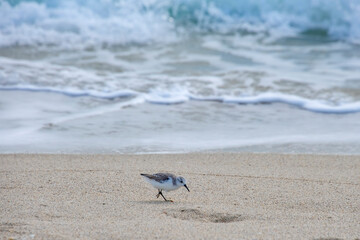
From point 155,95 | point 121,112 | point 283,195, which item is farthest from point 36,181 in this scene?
point 155,95

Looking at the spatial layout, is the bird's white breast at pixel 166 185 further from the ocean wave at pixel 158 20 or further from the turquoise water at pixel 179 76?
the ocean wave at pixel 158 20

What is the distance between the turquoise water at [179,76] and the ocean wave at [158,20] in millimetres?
27

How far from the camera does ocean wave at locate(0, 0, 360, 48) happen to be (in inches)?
520

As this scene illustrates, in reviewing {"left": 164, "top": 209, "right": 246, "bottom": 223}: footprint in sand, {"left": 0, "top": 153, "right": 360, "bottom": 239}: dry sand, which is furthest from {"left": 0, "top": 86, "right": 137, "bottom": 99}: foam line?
{"left": 164, "top": 209, "right": 246, "bottom": 223}: footprint in sand

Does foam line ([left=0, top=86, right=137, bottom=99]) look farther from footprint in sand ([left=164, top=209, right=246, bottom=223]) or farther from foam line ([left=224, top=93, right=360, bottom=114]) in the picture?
footprint in sand ([left=164, top=209, right=246, bottom=223])

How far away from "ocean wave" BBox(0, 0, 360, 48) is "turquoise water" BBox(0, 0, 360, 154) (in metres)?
0.03

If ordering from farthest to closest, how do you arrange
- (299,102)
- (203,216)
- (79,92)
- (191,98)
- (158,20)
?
(158,20)
(79,92)
(191,98)
(299,102)
(203,216)

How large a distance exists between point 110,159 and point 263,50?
23.5ft

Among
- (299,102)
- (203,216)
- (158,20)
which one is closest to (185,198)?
(203,216)

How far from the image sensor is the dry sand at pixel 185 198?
4002 mm

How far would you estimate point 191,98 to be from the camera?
29.8 ft

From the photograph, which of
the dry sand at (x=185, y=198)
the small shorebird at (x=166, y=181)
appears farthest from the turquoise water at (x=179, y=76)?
the small shorebird at (x=166, y=181)

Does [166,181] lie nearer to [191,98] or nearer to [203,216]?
[203,216]

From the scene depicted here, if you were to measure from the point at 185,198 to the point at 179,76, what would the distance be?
5.69m
